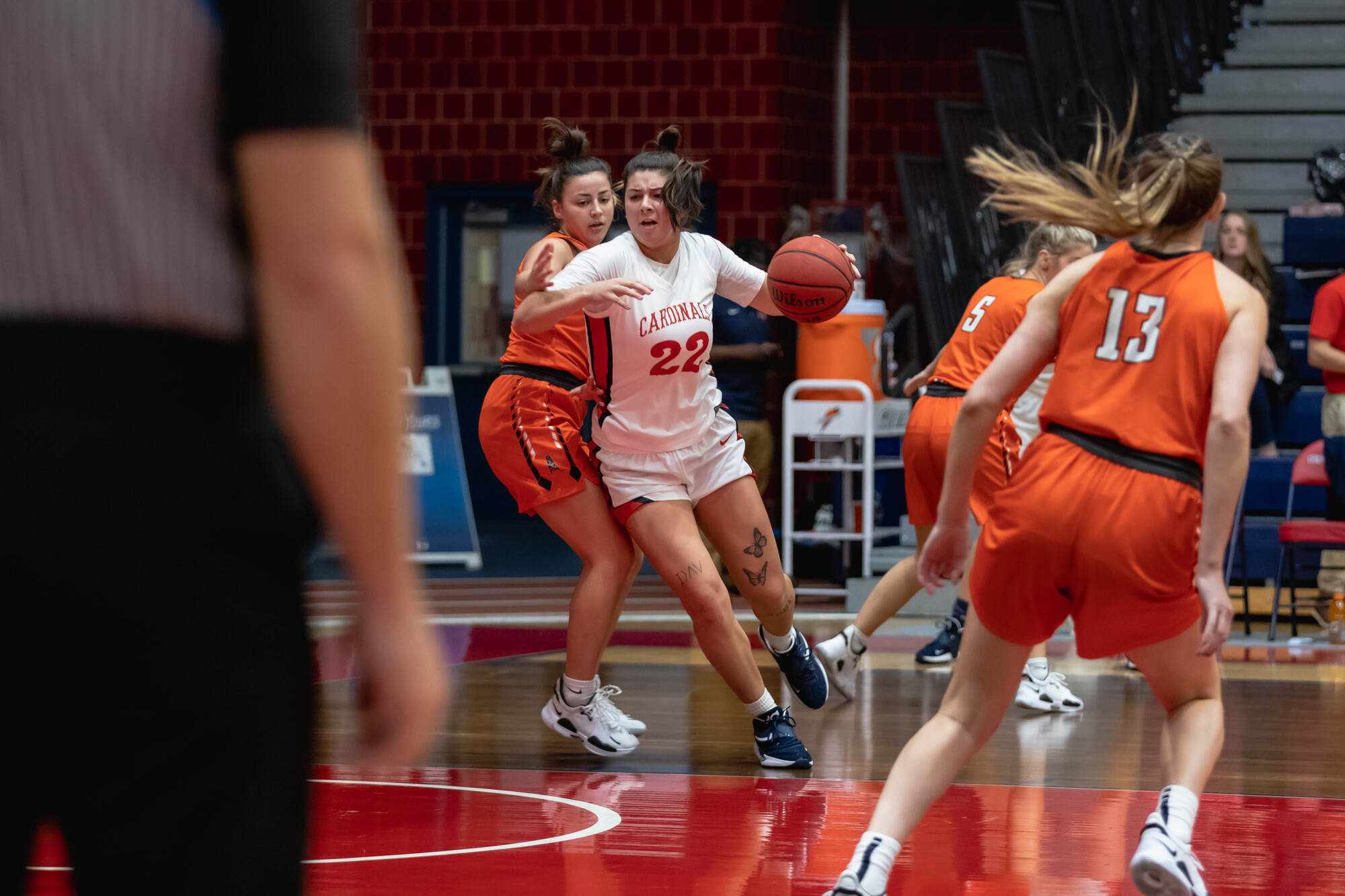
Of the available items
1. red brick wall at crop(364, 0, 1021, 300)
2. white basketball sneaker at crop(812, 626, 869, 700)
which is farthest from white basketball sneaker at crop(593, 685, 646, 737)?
red brick wall at crop(364, 0, 1021, 300)

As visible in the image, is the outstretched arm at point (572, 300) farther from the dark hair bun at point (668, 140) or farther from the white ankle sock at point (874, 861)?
the white ankle sock at point (874, 861)

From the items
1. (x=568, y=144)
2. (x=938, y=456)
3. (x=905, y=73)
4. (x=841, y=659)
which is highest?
(x=905, y=73)

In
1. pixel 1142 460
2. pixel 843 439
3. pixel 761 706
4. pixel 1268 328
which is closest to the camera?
pixel 1142 460

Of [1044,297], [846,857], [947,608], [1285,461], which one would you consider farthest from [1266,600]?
[1044,297]

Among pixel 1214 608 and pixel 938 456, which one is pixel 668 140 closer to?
pixel 938 456

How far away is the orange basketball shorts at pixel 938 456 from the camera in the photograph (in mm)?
6074

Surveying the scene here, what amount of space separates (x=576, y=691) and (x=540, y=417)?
849mm

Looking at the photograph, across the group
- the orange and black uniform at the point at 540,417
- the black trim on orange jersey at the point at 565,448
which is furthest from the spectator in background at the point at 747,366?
the black trim on orange jersey at the point at 565,448

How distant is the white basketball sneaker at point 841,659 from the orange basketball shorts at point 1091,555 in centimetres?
310

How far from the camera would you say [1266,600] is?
9266 millimetres

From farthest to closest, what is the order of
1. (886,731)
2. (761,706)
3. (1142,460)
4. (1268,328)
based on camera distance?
(1268,328), (886,731), (761,706), (1142,460)

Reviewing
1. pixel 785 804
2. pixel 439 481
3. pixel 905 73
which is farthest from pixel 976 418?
pixel 905 73

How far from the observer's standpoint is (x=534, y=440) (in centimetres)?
498

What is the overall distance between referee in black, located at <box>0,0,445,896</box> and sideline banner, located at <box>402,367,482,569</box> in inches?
354
